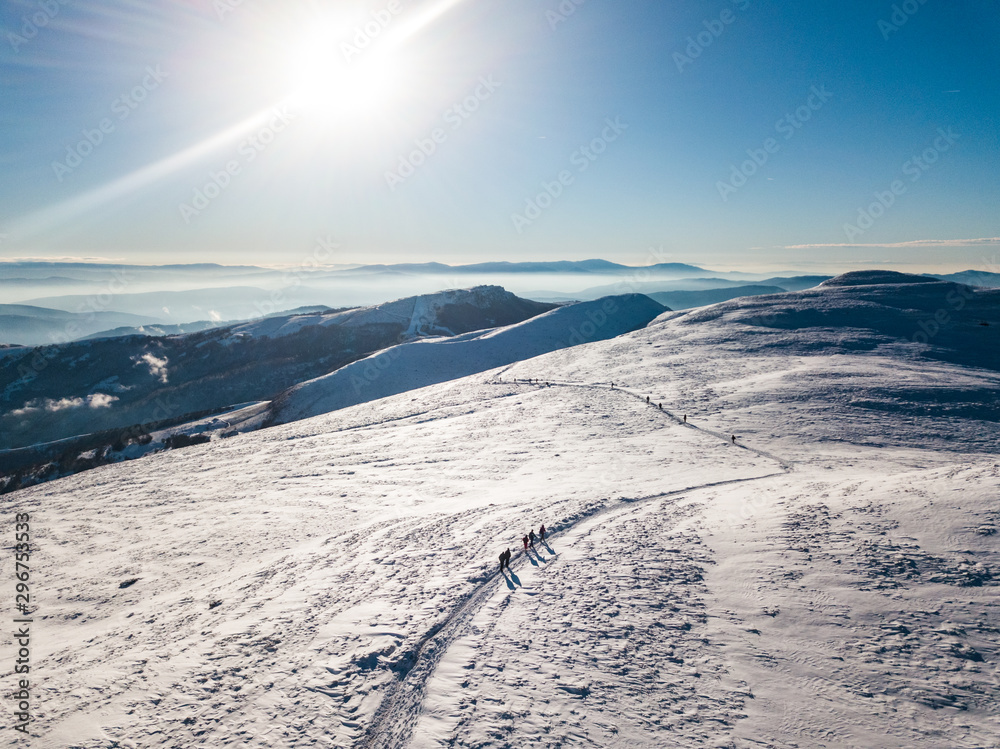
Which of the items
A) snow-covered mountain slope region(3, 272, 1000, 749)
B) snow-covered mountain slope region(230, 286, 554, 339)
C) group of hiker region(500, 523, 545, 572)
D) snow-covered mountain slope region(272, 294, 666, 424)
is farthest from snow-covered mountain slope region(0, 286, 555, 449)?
group of hiker region(500, 523, 545, 572)

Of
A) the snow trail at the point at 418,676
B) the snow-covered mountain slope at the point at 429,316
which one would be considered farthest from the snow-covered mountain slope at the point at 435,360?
the snow trail at the point at 418,676

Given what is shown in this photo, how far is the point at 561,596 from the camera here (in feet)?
42.1

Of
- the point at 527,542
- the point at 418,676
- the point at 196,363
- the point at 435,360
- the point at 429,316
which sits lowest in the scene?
the point at 418,676

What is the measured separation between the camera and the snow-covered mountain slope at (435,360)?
66625 mm

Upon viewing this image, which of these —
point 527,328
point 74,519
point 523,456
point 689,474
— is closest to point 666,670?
point 689,474

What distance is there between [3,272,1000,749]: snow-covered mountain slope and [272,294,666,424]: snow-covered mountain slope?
35.6 m

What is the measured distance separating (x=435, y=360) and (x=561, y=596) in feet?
228

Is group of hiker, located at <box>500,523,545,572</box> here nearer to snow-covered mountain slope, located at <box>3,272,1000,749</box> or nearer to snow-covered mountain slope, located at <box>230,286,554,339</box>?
snow-covered mountain slope, located at <box>3,272,1000,749</box>

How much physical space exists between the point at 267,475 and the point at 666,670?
29394 mm

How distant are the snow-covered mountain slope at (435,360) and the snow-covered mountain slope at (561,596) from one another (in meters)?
35.6

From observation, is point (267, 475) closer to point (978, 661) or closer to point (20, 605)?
point (20, 605)

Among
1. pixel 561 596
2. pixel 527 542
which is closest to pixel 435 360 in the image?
pixel 527 542

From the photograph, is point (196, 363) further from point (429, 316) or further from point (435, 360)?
point (435, 360)

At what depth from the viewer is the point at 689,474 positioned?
22.5 m
